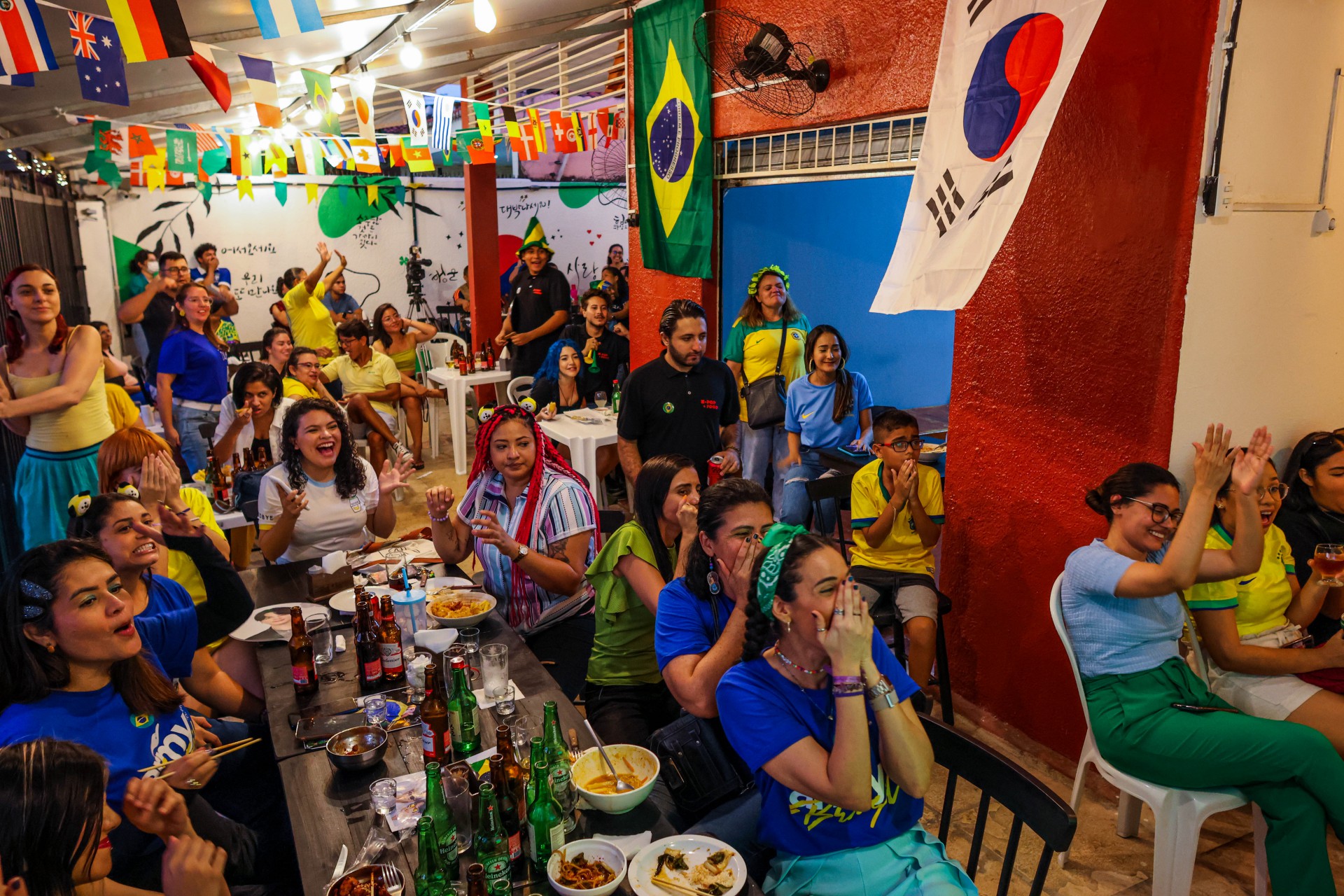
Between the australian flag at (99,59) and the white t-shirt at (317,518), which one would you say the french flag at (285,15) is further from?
the white t-shirt at (317,518)

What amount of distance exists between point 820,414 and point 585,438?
176 cm

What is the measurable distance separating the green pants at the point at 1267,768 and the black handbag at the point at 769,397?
10.9 ft

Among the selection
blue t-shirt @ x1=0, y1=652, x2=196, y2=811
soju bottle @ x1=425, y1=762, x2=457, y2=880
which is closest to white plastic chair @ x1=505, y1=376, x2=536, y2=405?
blue t-shirt @ x1=0, y1=652, x2=196, y2=811

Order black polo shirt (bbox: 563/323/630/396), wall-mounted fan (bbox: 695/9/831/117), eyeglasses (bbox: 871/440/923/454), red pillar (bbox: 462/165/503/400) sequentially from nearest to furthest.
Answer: eyeglasses (bbox: 871/440/923/454), wall-mounted fan (bbox: 695/9/831/117), black polo shirt (bbox: 563/323/630/396), red pillar (bbox: 462/165/503/400)

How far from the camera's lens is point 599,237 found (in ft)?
52.0

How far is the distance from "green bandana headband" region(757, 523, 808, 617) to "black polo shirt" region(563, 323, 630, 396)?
5.11m

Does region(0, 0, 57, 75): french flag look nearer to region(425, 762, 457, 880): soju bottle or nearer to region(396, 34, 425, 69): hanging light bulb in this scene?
region(396, 34, 425, 69): hanging light bulb

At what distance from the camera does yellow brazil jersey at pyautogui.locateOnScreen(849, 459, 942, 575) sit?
3.98m

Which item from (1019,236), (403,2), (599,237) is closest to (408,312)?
(599,237)

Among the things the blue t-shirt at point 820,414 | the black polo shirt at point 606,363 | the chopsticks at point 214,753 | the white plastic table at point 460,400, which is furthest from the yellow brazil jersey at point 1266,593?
the white plastic table at point 460,400

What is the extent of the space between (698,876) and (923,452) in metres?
3.75

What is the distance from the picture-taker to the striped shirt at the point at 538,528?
3.38 metres

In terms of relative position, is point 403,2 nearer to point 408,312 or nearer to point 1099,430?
point 1099,430

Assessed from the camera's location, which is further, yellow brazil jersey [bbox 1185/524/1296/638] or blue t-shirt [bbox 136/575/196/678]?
yellow brazil jersey [bbox 1185/524/1296/638]
